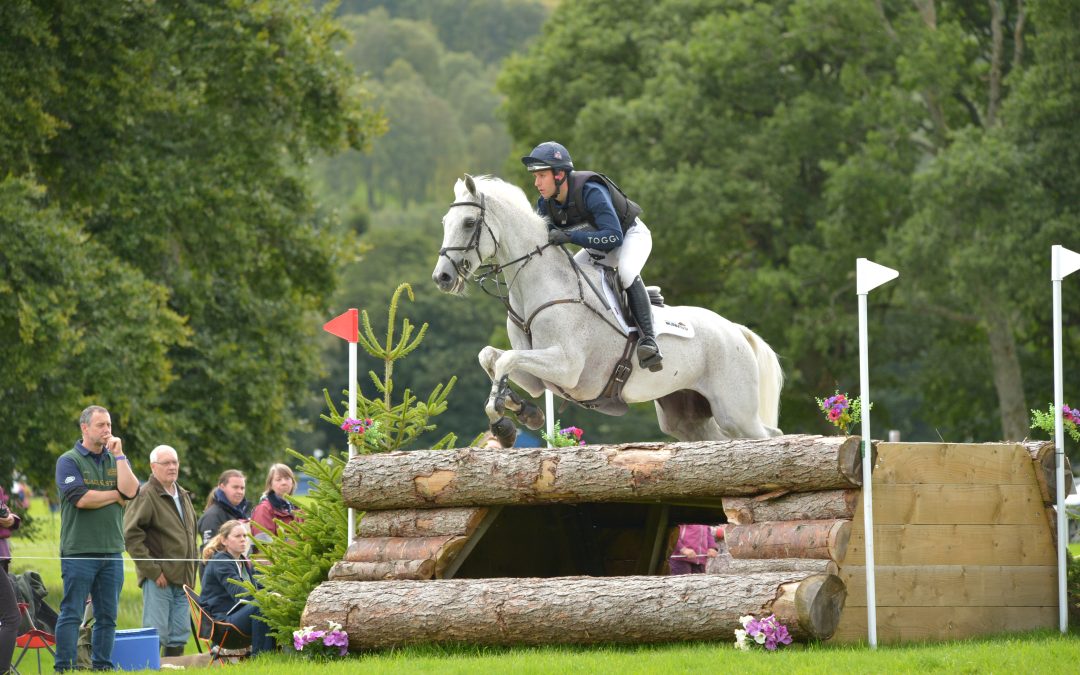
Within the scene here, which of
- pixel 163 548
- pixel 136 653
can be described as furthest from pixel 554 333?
pixel 163 548

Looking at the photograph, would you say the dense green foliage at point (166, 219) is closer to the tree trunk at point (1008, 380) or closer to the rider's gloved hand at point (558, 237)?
the rider's gloved hand at point (558, 237)

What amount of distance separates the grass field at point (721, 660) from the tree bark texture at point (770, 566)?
41cm

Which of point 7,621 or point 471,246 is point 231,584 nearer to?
point 7,621

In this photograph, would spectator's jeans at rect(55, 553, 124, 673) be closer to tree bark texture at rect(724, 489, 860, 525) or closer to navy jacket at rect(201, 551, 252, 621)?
navy jacket at rect(201, 551, 252, 621)

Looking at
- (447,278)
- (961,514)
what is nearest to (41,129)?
(447,278)

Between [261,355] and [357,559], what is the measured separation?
12801 millimetres

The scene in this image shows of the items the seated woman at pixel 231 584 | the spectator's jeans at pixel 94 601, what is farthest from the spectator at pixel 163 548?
the spectator's jeans at pixel 94 601

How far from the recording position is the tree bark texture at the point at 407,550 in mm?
9086

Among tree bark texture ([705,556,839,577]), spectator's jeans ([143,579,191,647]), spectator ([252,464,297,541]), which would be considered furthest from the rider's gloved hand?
spectator's jeans ([143,579,191,647])

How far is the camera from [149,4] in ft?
60.6

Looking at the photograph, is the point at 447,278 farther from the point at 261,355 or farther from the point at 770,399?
the point at 261,355

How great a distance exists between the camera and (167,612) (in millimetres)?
10977

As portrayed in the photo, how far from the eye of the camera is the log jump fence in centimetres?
808

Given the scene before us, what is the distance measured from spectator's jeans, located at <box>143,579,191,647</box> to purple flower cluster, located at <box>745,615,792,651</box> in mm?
4698
